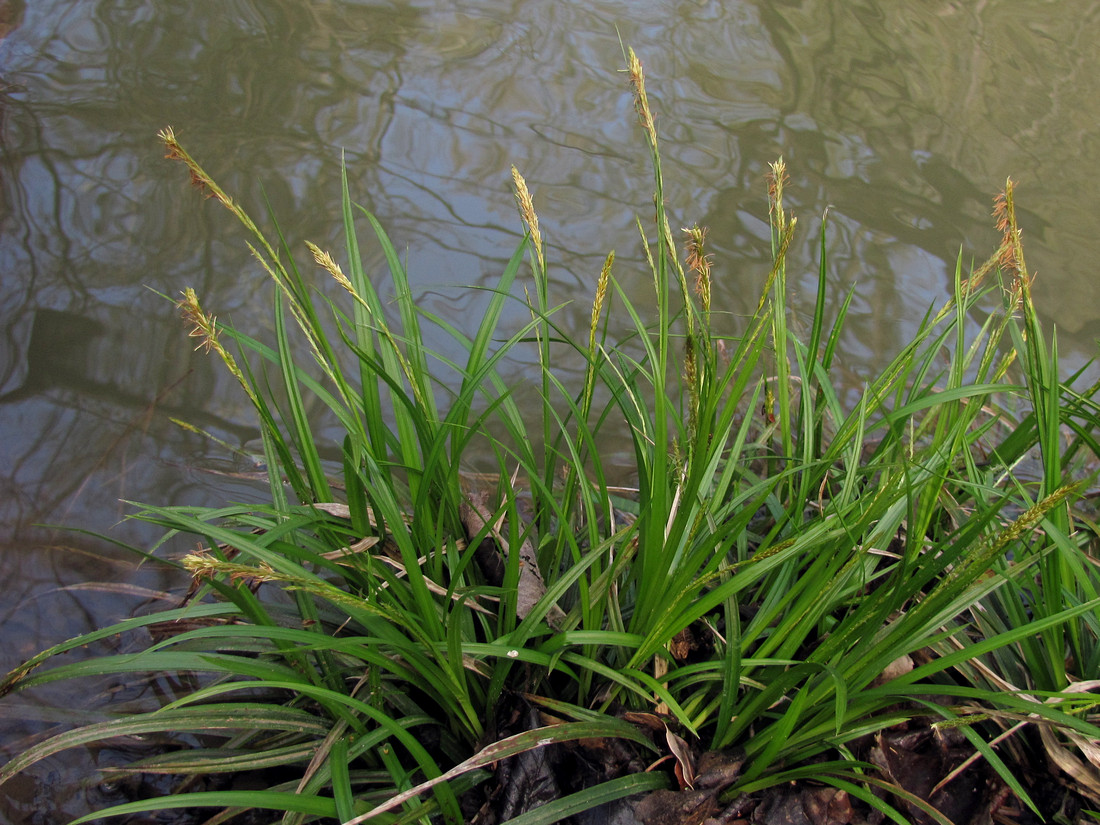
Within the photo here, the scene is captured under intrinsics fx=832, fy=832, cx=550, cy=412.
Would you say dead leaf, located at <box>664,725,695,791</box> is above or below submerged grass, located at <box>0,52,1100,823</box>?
below

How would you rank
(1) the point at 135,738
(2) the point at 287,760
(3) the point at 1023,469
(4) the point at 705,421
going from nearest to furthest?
1. (4) the point at 705,421
2. (2) the point at 287,760
3. (1) the point at 135,738
4. (3) the point at 1023,469

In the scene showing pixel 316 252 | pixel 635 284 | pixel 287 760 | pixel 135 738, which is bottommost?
pixel 135 738

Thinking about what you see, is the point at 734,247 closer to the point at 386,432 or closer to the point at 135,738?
the point at 386,432

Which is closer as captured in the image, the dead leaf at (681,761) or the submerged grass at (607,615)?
the submerged grass at (607,615)

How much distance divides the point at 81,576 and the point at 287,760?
0.82 m

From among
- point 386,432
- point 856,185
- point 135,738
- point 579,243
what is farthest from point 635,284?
point 135,738

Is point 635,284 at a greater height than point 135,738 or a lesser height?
greater

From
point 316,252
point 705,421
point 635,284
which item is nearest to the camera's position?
point 316,252

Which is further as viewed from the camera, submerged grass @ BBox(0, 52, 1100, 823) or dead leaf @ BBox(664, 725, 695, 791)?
dead leaf @ BBox(664, 725, 695, 791)

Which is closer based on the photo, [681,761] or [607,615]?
[681,761]

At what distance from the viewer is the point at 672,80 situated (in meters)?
3.32

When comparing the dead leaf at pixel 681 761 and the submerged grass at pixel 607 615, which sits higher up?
the submerged grass at pixel 607 615

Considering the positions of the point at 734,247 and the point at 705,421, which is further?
the point at 734,247

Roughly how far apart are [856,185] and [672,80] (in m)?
0.86
